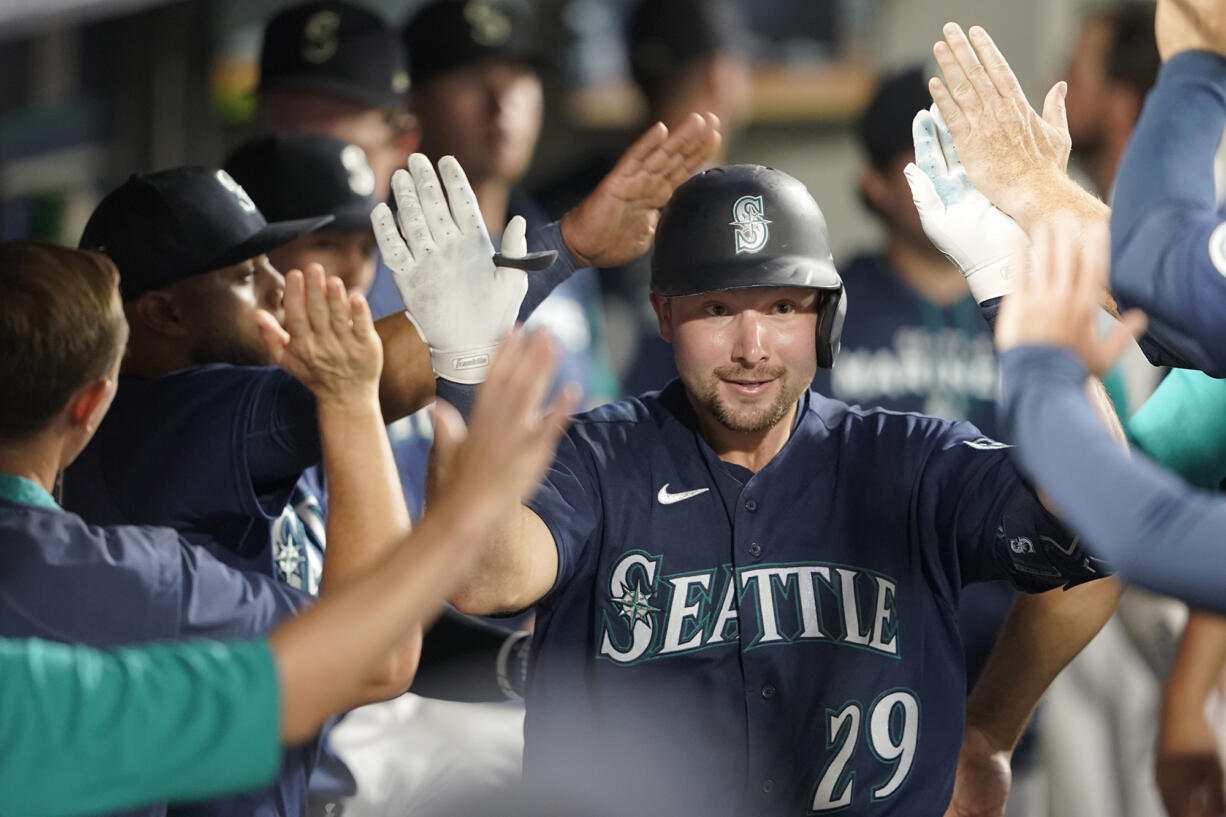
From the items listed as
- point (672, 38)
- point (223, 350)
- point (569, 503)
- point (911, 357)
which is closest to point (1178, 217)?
point (569, 503)

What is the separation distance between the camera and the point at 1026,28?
23.5ft

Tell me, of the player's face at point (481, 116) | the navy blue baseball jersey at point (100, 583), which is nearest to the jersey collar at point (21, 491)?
the navy blue baseball jersey at point (100, 583)

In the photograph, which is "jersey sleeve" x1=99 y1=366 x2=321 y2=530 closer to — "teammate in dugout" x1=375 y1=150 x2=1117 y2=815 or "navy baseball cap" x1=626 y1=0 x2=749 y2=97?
"teammate in dugout" x1=375 y1=150 x2=1117 y2=815

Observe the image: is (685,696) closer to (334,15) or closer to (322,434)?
(322,434)

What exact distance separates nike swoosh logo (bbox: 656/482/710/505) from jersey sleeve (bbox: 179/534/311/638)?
2.25ft

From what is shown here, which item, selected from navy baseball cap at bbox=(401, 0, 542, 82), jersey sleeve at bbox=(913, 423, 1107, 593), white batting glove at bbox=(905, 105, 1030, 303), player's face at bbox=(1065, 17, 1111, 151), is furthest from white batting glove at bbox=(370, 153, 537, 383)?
player's face at bbox=(1065, 17, 1111, 151)

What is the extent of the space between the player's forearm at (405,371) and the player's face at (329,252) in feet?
2.08

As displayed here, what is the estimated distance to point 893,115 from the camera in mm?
4625

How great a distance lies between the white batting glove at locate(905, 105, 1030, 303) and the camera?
251cm

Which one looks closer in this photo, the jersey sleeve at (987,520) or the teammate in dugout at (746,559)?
the jersey sleeve at (987,520)

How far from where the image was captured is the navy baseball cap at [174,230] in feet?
9.25

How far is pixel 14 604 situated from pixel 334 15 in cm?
269

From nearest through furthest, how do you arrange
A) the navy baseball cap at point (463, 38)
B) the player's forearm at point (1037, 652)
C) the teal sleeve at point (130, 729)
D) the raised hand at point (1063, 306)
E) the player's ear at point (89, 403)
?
the teal sleeve at point (130, 729) < the raised hand at point (1063, 306) < the player's ear at point (89, 403) < the player's forearm at point (1037, 652) < the navy baseball cap at point (463, 38)

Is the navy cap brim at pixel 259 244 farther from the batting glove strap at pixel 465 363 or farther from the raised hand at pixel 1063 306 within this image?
the raised hand at pixel 1063 306
